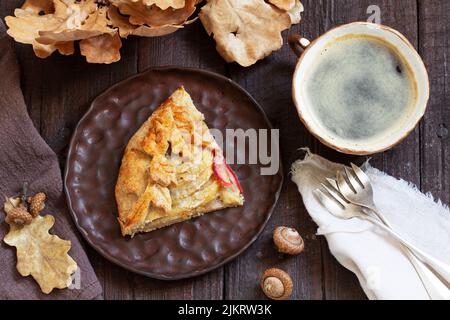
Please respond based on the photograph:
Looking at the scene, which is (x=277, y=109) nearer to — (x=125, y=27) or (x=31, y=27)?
(x=125, y=27)

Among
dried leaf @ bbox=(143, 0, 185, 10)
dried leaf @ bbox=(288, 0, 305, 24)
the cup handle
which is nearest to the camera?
dried leaf @ bbox=(143, 0, 185, 10)

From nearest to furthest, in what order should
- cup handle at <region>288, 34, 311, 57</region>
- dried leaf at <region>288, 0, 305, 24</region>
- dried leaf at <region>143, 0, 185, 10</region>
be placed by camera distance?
dried leaf at <region>143, 0, 185, 10</region>
cup handle at <region>288, 34, 311, 57</region>
dried leaf at <region>288, 0, 305, 24</region>

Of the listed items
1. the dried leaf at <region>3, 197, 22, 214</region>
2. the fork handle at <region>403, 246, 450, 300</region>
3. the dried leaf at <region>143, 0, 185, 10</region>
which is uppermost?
the dried leaf at <region>143, 0, 185, 10</region>

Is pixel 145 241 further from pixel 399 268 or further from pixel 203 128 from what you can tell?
pixel 399 268

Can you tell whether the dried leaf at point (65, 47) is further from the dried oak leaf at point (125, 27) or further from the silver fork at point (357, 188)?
the silver fork at point (357, 188)

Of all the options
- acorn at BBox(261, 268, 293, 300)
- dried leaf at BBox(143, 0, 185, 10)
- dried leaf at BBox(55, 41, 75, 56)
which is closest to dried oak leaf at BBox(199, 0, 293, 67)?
dried leaf at BBox(143, 0, 185, 10)

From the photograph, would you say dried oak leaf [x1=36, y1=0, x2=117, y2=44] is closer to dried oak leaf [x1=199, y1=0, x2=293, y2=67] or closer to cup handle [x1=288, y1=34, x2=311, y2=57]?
dried oak leaf [x1=199, y1=0, x2=293, y2=67]
